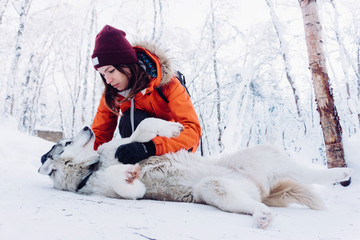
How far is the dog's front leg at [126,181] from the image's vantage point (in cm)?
187

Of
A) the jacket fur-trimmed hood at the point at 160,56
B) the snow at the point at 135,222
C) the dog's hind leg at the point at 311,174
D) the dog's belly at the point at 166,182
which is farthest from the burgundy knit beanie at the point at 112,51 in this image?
the dog's hind leg at the point at 311,174

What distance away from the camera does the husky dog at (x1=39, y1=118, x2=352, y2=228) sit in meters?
1.88

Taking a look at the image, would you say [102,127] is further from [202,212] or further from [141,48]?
[202,212]

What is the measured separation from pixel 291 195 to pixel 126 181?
4.27 ft

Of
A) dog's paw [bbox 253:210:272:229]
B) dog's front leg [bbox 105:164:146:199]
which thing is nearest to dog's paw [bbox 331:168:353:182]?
dog's paw [bbox 253:210:272:229]

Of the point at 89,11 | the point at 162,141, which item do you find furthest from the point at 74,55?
the point at 162,141

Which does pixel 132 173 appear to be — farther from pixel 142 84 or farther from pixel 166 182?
pixel 142 84

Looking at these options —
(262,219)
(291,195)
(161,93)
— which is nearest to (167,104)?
(161,93)

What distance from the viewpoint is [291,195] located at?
80.4 inches

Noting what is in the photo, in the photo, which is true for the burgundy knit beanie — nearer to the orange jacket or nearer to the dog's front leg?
the orange jacket

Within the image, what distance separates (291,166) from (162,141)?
108 cm

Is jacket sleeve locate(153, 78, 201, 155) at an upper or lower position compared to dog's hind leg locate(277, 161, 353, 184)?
upper

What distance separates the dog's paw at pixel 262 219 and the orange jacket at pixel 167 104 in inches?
40.3

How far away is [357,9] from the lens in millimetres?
13703
